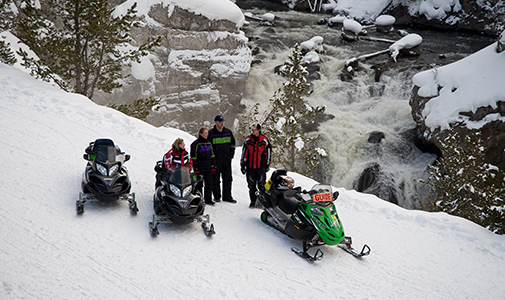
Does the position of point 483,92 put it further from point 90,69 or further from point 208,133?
point 90,69

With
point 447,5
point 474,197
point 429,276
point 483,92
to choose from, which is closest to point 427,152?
point 483,92

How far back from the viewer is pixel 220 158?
781 centimetres

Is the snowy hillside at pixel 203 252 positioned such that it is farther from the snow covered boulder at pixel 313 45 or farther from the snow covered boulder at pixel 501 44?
the snow covered boulder at pixel 313 45

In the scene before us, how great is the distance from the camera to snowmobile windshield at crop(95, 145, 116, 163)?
22.5ft

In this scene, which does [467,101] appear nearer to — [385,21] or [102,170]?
[102,170]

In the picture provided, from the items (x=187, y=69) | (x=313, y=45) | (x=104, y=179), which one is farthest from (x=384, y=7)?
(x=104, y=179)

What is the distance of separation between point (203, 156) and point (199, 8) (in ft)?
45.1

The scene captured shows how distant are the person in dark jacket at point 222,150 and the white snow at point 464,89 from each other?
40.4ft

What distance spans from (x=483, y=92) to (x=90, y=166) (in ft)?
51.5

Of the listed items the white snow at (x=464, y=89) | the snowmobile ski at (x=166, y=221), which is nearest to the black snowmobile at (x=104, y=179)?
the snowmobile ski at (x=166, y=221)

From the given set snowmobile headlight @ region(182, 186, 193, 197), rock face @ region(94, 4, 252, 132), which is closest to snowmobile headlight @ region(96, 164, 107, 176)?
snowmobile headlight @ region(182, 186, 193, 197)

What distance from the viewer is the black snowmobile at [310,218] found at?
20.4 ft

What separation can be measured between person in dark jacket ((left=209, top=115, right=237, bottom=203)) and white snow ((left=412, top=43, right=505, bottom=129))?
40.4 feet

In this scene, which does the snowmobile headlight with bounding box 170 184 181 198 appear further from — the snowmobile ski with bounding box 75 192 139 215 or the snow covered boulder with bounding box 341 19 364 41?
the snow covered boulder with bounding box 341 19 364 41
